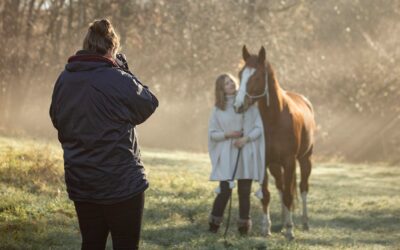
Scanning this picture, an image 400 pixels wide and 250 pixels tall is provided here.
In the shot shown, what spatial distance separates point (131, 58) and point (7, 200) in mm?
24644

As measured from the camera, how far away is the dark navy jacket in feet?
13.5

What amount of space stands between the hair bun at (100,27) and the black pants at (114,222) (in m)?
1.15

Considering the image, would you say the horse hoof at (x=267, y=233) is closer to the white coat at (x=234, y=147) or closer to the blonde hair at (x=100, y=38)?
the white coat at (x=234, y=147)

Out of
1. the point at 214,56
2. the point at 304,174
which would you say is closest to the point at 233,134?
the point at 304,174

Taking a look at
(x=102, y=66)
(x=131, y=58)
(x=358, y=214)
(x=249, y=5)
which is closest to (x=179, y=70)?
(x=131, y=58)

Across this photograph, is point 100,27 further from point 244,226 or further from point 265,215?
point 265,215

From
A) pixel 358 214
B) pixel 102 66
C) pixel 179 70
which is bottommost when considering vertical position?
pixel 358 214

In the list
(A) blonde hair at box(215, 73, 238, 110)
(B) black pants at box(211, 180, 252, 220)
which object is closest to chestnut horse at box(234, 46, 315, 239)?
(A) blonde hair at box(215, 73, 238, 110)

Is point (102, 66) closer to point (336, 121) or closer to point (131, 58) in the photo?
point (131, 58)

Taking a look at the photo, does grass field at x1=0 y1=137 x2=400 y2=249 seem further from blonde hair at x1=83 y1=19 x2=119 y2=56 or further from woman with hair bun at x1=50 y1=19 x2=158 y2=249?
blonde hair at x1=83 y1=19 x2=119 y2=56

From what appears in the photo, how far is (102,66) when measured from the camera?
13.6 feet

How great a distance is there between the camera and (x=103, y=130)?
4.13m

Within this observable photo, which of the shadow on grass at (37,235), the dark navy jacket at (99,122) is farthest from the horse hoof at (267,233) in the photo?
the dark navy jacket at (99,122)

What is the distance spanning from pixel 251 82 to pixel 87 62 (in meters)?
4.82
